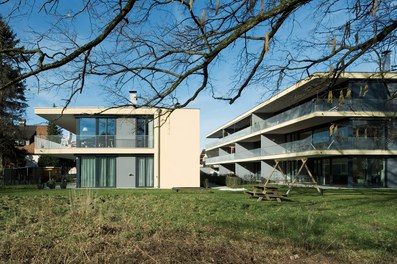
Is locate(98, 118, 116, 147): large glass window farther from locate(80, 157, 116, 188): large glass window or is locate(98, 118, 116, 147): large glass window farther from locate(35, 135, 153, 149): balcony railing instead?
locate(80, 157, 116, 188): large glass window

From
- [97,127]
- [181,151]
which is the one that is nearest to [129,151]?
[97,127]

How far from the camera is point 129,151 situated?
30.2 metres

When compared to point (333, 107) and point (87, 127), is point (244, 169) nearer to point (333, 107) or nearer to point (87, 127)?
point (333, 107)

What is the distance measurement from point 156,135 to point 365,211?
1890 cm

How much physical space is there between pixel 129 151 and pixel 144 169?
1.94 m

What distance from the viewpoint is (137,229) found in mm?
7309

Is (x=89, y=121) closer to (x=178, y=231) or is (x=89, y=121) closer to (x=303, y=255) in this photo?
(x=178, y=231)

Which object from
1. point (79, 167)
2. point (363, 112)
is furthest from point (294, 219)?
point (79, 167)

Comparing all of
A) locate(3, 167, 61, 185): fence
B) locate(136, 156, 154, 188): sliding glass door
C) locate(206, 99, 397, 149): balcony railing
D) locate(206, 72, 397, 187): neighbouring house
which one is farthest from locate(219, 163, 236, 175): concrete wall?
locate(136, 156, 154, 188): sliding glass door

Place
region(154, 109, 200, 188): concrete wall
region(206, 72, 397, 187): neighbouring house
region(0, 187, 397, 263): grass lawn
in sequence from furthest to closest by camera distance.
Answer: region(154, 109, 200, 188): concrete wall, region(206, 72, 397, 187): neighbouring house, region(0, 187, 397, 263): grass lawn

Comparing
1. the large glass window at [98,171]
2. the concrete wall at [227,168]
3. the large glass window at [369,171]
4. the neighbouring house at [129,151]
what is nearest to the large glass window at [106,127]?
the neighbouring house at [129,151]

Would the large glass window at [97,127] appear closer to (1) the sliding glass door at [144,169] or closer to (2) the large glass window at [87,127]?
(2) the large glass window at [87,127]

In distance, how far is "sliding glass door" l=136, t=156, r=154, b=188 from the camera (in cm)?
3091

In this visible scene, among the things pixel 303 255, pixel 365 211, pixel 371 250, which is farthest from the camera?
pixel 365 211
